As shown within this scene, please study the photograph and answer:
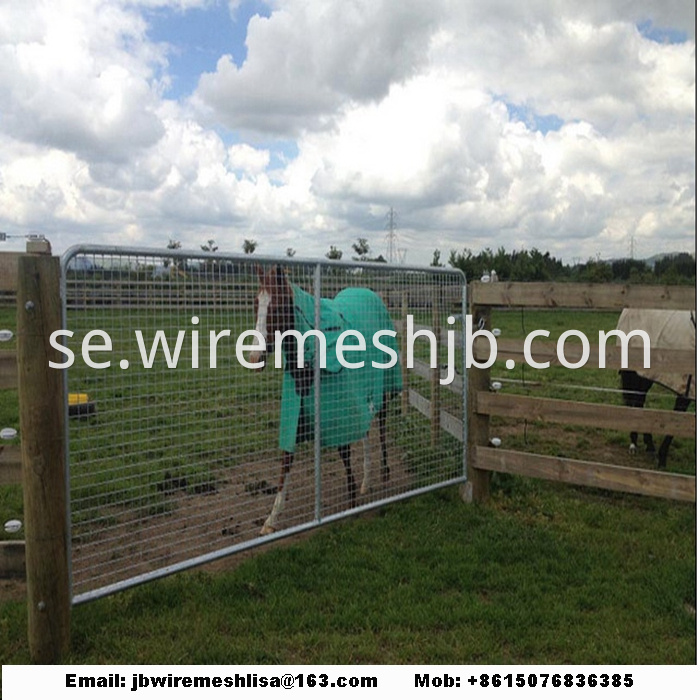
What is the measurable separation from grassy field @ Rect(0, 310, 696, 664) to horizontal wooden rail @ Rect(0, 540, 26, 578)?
0.83ft

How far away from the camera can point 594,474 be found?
4.73 m

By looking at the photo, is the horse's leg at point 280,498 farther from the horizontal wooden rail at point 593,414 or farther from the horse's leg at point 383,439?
the horizontal wooden rail at point 593,414

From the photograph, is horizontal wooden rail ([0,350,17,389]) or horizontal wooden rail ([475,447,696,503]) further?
horizontal wooden rail ([475,447,696,503])

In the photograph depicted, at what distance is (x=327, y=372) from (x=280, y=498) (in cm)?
93

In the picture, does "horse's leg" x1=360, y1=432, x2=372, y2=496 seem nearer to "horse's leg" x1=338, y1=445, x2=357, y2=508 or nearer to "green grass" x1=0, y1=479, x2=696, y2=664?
"horse's leg" x1=338, y1=445, x2=357, y2=508

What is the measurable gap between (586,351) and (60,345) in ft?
11.3

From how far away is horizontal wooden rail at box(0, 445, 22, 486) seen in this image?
350 cm

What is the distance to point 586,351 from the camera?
15.3 feet

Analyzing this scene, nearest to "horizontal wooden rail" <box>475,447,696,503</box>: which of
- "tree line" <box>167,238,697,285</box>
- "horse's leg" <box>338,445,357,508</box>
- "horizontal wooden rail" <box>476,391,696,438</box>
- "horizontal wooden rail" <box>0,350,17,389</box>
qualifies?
"horizontal wooden rail" <box>476,391,696,438</box>

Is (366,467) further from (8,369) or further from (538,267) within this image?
(538,267)

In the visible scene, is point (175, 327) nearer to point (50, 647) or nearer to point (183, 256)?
point (183, 256)

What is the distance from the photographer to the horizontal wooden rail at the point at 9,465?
3496 mm

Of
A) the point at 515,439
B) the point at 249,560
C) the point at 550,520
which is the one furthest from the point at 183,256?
the point at 515,439

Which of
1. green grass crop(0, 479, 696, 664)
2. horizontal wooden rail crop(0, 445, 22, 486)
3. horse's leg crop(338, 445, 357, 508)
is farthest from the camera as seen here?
horse's leg crop(338, 445, 357, 508)
